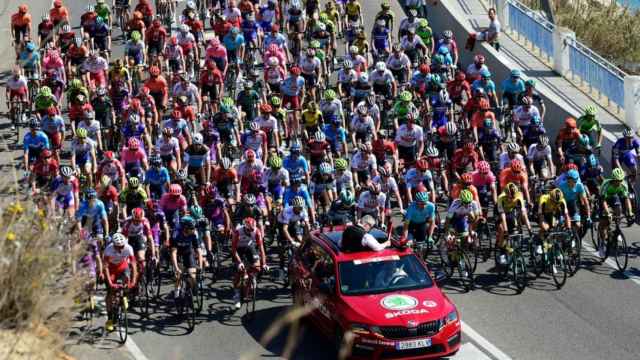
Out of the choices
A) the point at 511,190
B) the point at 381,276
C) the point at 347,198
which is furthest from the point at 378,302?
the point at 511,190

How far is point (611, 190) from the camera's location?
23781 millimetres

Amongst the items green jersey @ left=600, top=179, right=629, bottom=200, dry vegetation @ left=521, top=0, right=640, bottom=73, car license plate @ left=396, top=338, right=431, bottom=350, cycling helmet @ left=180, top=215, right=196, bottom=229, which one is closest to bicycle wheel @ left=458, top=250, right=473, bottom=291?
green jersey @ left=600, top=179, right=629, bottom=200

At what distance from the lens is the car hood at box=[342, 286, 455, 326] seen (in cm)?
1794

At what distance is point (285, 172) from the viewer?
2423 cm

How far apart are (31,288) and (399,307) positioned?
6129 mm

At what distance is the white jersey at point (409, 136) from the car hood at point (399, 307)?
322 inches

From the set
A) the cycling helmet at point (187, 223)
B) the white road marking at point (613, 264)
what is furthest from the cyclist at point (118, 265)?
the white road marking at point (613, 264)

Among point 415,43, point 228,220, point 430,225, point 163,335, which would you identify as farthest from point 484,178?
point 415,43

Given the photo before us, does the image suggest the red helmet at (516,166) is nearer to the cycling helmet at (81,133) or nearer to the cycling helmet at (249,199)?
the cycling helmet at (249,199)

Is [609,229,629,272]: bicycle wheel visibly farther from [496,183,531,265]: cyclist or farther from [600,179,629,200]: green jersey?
[496,183,531,265]: cyclist

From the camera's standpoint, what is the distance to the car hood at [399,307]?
17.9 metres

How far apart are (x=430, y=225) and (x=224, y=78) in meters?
11.4

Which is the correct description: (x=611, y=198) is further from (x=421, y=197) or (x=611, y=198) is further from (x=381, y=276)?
(x=381, y=276)

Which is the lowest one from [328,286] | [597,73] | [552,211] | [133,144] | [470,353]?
[470,353]
